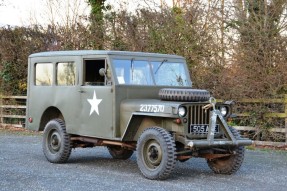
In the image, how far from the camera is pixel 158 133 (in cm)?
853

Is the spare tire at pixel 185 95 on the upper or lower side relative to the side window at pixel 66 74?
lower

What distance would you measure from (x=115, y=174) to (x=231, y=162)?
1912mm

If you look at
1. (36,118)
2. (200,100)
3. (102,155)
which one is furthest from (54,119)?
(200,100)

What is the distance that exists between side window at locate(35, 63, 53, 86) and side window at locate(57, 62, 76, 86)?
0.28 m

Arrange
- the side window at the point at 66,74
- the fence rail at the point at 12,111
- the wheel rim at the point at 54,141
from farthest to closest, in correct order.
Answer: the fence rail at the point at 12,111 < the wheel rim at the point at 54,141 < the side window at the point at 66,74

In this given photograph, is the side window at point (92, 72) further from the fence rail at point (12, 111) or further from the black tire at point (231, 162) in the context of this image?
the fence rail at point (12, 111)

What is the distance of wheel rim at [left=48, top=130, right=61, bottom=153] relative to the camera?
34.5 feet

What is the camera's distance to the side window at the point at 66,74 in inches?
403

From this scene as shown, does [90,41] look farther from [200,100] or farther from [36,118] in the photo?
[200,100]

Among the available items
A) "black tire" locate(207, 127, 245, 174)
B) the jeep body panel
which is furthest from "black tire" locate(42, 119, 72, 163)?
"black tire" locate(207, 127, 245, 174)

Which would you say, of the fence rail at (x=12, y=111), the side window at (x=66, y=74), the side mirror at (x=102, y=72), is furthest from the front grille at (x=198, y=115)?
the fence rail at (x=12, y=111)

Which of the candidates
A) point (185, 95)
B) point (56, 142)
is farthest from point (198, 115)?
point (56, 142)

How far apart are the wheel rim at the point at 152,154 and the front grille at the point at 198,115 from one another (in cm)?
66

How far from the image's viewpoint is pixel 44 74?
1096cm
